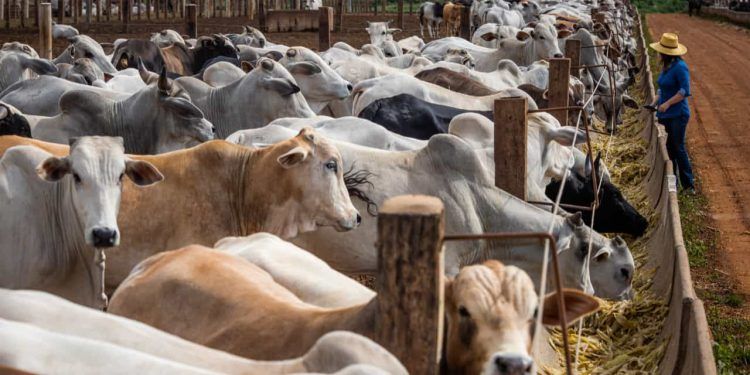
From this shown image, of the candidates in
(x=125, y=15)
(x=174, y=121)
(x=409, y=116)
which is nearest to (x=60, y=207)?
(x=174, y=121)

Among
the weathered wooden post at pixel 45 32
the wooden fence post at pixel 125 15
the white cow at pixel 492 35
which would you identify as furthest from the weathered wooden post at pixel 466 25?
the weathered wooden post at pixel 45 32

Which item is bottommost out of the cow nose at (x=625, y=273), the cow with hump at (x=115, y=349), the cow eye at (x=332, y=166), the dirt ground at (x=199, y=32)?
the cow nose at (x=625, y=273)

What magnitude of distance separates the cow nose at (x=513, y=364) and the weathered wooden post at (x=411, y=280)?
0.37m

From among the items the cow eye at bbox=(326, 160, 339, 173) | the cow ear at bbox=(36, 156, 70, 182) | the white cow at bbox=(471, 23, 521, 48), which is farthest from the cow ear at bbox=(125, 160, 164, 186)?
the white cow at bbox=(471, 23, 521, 48)

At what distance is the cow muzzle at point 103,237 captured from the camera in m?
5.85

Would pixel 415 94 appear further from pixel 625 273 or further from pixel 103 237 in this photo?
pixel 103 237

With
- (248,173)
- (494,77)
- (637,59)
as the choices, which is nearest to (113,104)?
(248,173)

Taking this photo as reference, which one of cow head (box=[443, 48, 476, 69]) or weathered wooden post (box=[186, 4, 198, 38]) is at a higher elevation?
weathered wooden post (box=[186, 4, 198, 38])

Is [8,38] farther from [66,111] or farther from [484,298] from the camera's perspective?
[484,298]

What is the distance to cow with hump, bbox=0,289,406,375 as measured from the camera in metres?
2.99

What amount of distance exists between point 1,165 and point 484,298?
3311 mm

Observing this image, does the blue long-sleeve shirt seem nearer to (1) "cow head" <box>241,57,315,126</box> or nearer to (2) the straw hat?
(2) the straw hat

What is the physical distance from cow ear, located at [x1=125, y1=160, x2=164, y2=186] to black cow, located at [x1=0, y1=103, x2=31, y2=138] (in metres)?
2.61

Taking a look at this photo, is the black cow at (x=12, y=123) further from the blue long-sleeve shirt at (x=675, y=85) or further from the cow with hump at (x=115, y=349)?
the blue long-sleeve shirt at (x=675, y=85)
